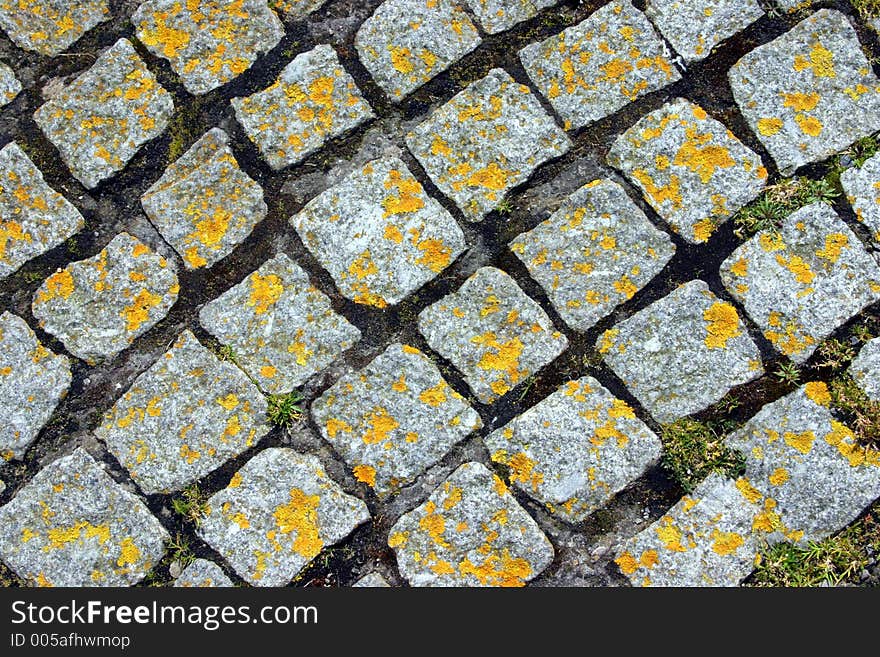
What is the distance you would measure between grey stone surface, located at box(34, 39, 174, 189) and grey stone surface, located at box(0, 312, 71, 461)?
563 millimetres

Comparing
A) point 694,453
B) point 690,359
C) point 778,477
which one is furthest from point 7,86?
point 778,477

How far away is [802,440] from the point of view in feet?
7.25

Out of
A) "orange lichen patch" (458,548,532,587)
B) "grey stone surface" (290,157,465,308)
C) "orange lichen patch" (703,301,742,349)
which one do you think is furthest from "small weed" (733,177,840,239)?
"orange lichen patch" (458,548,532,587)

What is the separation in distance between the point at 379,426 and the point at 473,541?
1.46 ft

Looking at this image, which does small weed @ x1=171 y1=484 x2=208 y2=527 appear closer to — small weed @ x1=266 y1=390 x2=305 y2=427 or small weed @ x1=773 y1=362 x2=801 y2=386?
small weed @ x1=266 y1=390 x2=305 y2=427

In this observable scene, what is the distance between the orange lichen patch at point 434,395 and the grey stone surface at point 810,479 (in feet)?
3.02

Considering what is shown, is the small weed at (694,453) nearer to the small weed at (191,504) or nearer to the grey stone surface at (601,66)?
the grey stone surface at (601,66)

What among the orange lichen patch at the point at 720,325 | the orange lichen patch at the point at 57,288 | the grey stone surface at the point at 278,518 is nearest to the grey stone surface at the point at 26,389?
the orange lichen patch at the point at 57,288

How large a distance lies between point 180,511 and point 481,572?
36.8 inches

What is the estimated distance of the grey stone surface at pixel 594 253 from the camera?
2.28m

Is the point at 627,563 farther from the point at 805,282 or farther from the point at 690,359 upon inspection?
the point at 805,282

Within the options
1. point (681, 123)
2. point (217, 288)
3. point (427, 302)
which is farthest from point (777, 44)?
point (217, 288)

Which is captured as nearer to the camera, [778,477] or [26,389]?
[778,477]

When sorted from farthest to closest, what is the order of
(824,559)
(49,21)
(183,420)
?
(49,21), (183,420), (824,559)
